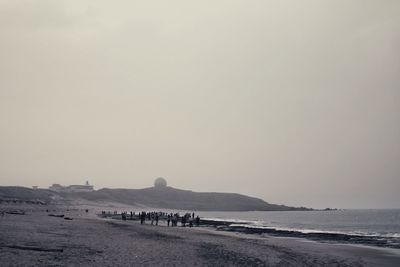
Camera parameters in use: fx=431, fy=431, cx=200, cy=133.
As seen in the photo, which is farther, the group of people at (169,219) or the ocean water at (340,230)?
the group of people at (169,219)

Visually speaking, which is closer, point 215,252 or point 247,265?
point 247,265

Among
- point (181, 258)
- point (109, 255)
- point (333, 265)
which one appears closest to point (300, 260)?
point (333, 265)

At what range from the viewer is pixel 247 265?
24.7 meters

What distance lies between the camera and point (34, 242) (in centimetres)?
2634

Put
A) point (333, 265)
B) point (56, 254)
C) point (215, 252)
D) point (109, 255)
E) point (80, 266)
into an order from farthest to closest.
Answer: point (215, 252), point (333, 265), point (109, 255), point (56, 254), point (80, 266)

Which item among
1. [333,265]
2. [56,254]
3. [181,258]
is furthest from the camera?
[333,265]

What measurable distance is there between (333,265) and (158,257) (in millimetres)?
11738

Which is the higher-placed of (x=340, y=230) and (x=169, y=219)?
(x=169, y=219)

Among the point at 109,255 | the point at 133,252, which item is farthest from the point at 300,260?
the point at 109,255

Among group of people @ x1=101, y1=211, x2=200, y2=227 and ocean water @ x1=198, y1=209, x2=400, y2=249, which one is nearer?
ocean water @ x1=198, y1=209, x2=400, y2=249

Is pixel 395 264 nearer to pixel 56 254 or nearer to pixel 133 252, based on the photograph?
pixel 133 252

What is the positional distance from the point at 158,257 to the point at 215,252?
6.76 meters

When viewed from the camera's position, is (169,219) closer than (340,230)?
Yes

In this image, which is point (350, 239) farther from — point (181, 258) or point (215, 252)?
point (181, 258)
